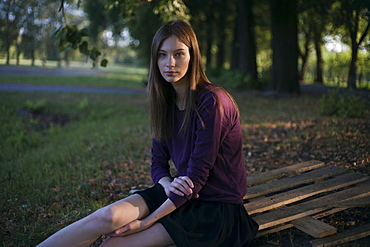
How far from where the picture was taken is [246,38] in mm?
17281

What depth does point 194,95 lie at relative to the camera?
107 inches

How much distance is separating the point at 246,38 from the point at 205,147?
1558 cm

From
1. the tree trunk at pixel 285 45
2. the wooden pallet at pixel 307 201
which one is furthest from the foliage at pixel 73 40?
the tree trunk at pixel 285 45

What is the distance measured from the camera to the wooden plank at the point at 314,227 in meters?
2.64

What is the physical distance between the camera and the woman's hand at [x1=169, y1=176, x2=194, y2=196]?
2.55 meters

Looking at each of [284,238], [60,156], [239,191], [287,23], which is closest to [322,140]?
[284,238]

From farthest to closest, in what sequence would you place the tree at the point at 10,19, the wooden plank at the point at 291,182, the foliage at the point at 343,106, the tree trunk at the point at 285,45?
the tree trunk at the point at 285,45 → the tree at the point at 10,19 → the foliage at the point at 343,106 → the wooden plank at the point at 291,182

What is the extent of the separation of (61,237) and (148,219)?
591 millimetres

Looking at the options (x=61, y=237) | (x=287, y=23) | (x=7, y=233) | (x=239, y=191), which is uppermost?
(x=287, y=23)

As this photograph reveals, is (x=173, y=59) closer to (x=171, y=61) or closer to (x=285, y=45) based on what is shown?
(x=171, y=61)

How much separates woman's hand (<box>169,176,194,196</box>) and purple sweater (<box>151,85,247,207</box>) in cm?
3

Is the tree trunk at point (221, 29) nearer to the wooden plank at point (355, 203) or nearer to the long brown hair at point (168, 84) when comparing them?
the long brown hair at point (168, 84)

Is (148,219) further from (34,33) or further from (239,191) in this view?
(34,33)

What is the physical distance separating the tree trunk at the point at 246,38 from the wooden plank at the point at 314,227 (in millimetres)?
14652
